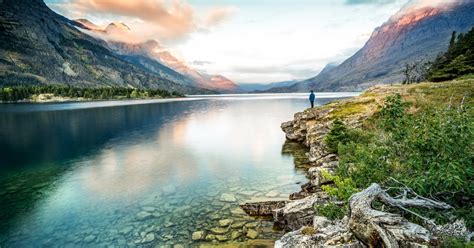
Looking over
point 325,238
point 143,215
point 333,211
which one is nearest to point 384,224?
point 325,238

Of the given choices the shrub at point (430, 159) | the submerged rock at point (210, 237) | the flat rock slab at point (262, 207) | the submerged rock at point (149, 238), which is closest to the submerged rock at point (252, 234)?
the submerged rock at point (210, 237)

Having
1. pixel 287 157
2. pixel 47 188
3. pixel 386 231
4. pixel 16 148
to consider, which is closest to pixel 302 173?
pixel 287 157

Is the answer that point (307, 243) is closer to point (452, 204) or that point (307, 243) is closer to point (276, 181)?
point (452, 204)

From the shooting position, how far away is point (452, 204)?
1092cm

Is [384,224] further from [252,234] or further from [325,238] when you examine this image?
[252,234]

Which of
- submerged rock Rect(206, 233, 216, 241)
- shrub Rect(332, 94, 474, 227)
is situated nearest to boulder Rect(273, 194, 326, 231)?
shrub Rect(332, 94, 474, 227)

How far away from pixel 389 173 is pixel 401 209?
4.29 m

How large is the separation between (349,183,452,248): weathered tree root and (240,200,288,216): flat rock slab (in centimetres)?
1084

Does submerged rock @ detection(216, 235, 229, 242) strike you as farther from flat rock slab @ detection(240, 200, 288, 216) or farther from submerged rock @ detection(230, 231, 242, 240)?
flat rock slab @ detection(240, 200, 288, 216)

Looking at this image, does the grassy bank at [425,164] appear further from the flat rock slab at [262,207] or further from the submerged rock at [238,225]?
the submerged rock at [238,225]

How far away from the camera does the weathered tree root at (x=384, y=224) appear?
30.0ft

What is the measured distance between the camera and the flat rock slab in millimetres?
21828

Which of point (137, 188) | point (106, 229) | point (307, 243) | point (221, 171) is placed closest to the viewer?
point (307, 243)

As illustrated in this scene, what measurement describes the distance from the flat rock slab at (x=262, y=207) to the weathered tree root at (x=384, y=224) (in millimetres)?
10843
